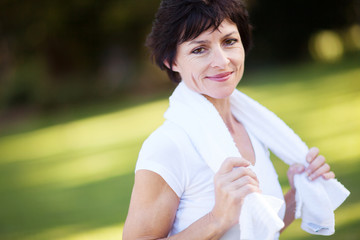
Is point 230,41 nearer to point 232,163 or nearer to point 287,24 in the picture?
point 232,163

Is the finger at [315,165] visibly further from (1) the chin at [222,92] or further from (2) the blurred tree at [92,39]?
(2) the blurred tree at [92,39]

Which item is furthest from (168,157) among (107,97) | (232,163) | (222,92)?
(107,97)

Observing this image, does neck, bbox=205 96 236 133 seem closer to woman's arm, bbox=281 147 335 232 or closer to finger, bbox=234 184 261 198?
woman's arm, bbox=281 147 335 232

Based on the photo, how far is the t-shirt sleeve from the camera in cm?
191

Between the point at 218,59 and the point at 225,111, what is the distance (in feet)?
1.39

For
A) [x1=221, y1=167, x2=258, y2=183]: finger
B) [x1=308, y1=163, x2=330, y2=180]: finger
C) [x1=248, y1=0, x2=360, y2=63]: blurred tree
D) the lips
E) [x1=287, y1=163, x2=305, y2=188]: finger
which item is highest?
Answer: [x1=248, y1=0, x2=360, y2=63]: blurred tree

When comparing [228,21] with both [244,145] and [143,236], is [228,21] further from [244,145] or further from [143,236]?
[143,236]

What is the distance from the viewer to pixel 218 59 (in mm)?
2100

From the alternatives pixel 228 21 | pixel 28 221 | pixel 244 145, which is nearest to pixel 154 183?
pixel 244 145

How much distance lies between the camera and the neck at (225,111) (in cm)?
238

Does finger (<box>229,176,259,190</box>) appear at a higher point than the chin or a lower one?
lower

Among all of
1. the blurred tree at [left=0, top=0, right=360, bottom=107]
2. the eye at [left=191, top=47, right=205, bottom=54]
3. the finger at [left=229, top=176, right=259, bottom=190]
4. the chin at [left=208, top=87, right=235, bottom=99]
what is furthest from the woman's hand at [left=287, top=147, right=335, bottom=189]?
the blurred tree at [left=0, top=0, right=360, bottom=107]

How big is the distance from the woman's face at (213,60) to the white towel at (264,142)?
0.08 metres

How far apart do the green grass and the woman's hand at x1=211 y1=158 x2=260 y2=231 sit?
301cm
